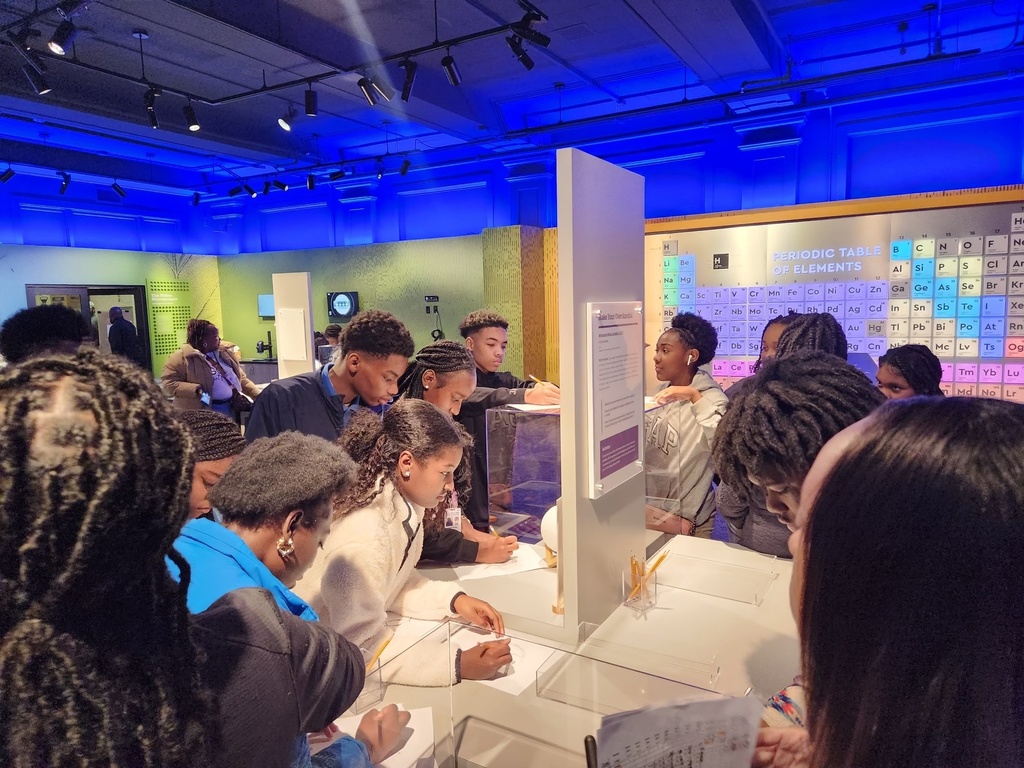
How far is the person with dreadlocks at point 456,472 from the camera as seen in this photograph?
1952 millimetres

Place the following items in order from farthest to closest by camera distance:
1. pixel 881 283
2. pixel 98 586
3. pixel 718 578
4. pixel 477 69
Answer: pixel 477 69, pixel 881 283, pixel 718 578, pixel 98 586

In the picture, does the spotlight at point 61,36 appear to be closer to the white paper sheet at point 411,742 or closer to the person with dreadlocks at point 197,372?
the person with dreadlocks at point 197,372

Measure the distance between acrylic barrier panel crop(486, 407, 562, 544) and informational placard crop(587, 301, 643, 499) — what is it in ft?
0.74

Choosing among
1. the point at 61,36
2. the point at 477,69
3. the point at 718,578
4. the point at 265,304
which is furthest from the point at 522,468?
the point at 265,304

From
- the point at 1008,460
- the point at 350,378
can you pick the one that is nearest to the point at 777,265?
the point at 350,378

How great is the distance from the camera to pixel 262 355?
877 centimetres

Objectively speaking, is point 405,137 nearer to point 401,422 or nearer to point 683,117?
point 683,117

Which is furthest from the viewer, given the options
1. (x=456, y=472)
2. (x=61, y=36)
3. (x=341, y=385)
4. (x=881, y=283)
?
(x=881, y=283)

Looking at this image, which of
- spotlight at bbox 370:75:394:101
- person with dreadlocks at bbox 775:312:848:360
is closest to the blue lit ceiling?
spotlight at bbox 370:75:394:101

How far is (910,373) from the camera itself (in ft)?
8.78

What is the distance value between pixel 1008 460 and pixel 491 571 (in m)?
1.55

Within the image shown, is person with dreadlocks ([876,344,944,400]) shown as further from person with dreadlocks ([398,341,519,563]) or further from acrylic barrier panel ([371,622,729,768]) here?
acrylic barrier panel ([371,622,729,768])

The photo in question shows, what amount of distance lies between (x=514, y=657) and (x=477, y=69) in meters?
4.96

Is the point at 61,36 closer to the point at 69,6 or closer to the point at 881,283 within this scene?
the point at 69,6
